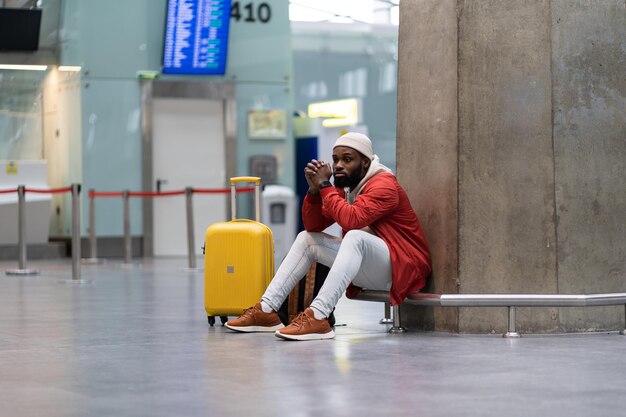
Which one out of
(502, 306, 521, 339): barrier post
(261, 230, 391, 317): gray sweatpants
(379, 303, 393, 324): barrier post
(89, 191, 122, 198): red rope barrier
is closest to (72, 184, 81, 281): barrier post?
(89, 191, 122, 198): red rope barrier

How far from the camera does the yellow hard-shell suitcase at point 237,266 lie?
23.5ft

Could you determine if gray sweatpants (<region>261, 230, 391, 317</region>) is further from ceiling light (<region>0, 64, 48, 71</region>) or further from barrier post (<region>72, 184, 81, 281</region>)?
ceiling light (<region>0, 64, 48, 71</region>)

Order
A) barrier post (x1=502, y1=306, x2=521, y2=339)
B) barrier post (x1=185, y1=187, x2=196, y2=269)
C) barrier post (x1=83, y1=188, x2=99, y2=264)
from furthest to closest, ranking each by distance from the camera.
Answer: barrier post (x1=83, y1=188, x2=99, y2=264), barrier post (x1=185, y1=187, x2=196, y2=269), barrier post (x1=502, y1=306, x2=521, y2=339)

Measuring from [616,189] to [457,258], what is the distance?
→ 40.4 inches

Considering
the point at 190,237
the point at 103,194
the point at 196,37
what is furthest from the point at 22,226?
the point at 196,37

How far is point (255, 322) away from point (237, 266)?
0.45 metres

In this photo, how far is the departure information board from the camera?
1928cm

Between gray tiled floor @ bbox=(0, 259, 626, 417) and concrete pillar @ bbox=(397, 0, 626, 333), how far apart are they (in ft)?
1.02

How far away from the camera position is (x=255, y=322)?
6.87 meters

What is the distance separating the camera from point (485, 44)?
6.65 meters

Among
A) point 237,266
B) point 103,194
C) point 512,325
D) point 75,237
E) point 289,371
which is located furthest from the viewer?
point 103,194

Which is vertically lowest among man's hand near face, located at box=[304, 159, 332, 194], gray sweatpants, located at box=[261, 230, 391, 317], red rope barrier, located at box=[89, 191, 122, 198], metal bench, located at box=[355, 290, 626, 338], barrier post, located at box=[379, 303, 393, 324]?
barrier post, located at box=[379, 303, 393, 324]

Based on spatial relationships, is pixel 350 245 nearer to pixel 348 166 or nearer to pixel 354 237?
pixel 354 237

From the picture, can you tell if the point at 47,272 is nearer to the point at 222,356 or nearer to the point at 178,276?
the point at 178,276
